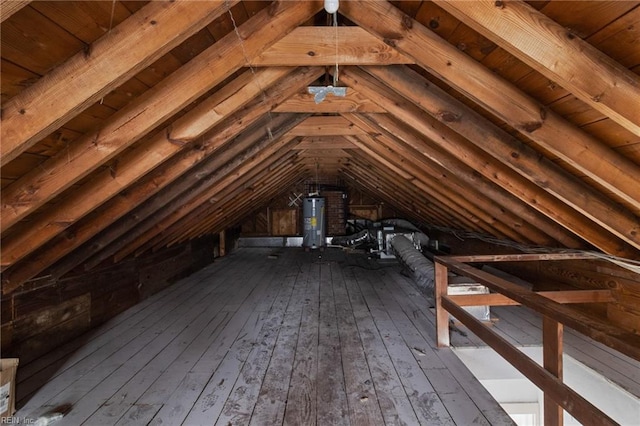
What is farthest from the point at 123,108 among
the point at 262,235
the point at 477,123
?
the point at 262,235

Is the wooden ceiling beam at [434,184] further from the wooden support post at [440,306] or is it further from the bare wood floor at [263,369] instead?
the bare wood floor at [263,369]

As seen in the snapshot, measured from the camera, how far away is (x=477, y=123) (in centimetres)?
201

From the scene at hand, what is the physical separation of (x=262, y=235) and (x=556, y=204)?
834 cm

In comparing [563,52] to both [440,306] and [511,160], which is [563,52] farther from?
[440,306]

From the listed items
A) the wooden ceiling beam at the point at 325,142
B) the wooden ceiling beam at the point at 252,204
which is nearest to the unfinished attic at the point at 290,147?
the wooden ceiling beam at the point at 325,142

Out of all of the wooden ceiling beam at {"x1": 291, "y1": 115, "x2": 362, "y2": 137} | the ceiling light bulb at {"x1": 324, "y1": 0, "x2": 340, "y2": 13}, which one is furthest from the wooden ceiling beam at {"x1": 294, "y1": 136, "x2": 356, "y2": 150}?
the ceiling light bulb at {"x1": 324, "y1": 0, "x2": 340, "y2": 13}

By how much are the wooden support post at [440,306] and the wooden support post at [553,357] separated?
4.10 feet

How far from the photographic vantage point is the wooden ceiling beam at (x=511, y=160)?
191 centimetres

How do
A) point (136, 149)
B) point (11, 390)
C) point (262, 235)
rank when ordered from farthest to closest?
point (262, 235) < point (136, 149) < point (11, 390)

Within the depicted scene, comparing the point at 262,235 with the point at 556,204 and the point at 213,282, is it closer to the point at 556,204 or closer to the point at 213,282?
the point at 213,282

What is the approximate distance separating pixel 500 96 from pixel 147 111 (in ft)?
6.15

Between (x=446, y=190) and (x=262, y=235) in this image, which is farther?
(x=262, y=235)

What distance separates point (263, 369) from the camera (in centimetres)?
233

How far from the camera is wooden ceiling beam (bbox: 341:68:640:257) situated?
1910 mm
